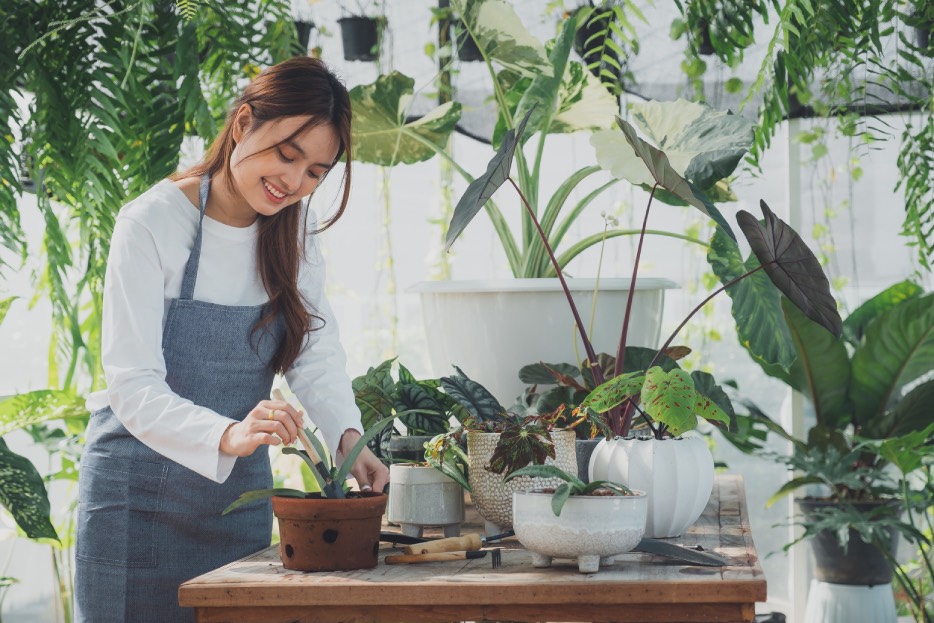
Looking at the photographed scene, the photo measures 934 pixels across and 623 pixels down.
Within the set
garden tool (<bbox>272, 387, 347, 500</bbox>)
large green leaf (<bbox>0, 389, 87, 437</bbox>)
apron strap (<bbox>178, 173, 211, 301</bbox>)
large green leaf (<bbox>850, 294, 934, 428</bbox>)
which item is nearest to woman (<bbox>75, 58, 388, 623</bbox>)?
apron strap (<bbox>178, 173, 211, 301</bbox>)

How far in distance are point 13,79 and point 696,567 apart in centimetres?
179

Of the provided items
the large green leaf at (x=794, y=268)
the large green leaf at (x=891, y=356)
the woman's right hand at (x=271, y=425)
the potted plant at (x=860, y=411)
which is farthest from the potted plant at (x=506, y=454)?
the large green leaf at (x=891, y=356)

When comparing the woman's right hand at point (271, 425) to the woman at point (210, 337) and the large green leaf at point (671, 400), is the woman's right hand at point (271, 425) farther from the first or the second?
the large green leaf at point (671, 400)

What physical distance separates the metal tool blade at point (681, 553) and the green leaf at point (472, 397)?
1.45 feet

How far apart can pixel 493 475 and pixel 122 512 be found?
0.55m

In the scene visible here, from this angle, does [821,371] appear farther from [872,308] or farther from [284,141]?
[284,141]

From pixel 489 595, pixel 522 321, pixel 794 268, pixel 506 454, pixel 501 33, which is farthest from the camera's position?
pixel 501 33

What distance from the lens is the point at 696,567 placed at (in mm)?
994

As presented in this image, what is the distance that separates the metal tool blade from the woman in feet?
1.39

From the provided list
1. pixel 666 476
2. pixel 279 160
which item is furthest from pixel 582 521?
pixel 279 160

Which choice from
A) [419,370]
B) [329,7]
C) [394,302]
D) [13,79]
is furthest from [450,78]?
[13,79]

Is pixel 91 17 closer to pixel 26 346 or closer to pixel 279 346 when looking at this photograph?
pixel 279 346

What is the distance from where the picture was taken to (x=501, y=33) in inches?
80.7

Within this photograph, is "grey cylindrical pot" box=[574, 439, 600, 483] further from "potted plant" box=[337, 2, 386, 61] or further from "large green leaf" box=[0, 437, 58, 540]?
"potted plant" box=[337, 2, 386, 61]
